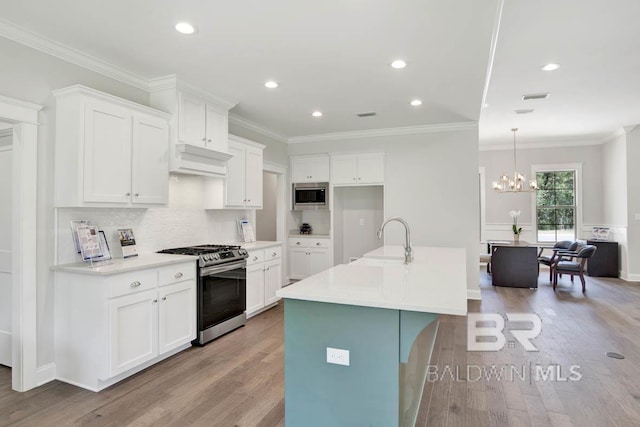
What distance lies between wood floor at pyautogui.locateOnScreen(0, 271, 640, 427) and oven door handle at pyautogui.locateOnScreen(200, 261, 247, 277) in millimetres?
699

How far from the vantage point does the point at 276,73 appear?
3.45 meters

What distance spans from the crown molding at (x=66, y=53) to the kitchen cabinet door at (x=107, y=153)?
46 centimetres

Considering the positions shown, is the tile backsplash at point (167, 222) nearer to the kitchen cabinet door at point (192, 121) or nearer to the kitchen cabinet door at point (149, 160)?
the kitchen cabinet door at point (149, 160)

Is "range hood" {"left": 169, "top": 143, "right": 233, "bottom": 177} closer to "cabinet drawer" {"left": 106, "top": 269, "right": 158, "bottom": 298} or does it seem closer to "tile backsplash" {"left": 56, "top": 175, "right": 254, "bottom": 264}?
"tile backsplash" {"left": 56, "top": 175, "right": 254, "bottom": 264}

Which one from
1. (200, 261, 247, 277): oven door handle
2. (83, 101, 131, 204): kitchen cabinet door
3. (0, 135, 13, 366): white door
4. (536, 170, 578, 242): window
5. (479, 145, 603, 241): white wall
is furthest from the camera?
(536, 170, 578, 242): window

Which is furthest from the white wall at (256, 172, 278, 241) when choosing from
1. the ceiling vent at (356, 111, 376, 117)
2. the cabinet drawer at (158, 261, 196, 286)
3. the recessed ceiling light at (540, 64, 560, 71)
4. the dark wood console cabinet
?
the dark wood console cabinet

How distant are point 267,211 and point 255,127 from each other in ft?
6.61

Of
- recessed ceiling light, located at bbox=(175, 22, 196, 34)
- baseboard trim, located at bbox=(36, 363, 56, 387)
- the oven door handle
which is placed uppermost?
recessed ceiling light, located at bbox=(175, 22, 196, 34)

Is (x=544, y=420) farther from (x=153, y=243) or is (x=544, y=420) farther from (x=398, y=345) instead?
(x=153, y=243)

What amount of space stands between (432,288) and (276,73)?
2490 mm

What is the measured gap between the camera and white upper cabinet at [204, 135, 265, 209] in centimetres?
441

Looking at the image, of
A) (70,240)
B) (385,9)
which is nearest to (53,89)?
(70,240)

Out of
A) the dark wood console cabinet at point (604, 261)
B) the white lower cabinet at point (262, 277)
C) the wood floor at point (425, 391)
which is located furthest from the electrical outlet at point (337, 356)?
the dark wood console cabinet at point (604, 261)

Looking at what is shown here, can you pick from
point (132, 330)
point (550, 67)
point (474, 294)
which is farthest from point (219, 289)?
point (550, 67)
